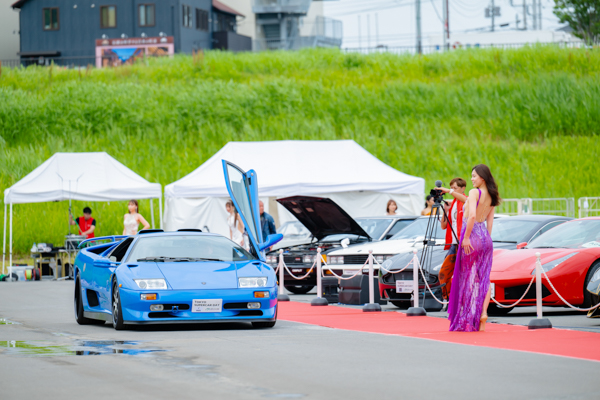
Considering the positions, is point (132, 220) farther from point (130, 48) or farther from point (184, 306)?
point (130, 48)

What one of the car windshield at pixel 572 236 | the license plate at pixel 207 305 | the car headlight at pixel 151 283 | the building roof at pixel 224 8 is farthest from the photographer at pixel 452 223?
the building roof at pixel 224 8

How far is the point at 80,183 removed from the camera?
2491 cm

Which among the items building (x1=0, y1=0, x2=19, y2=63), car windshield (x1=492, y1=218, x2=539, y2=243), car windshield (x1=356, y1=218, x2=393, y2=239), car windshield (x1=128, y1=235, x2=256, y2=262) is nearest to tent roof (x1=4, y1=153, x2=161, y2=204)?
car windshield (x1=356, y1=218, x2=393, y2=239)

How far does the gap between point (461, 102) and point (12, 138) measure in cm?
2223

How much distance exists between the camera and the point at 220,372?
287 inches

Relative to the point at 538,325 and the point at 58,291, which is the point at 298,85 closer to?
the point at 58,291

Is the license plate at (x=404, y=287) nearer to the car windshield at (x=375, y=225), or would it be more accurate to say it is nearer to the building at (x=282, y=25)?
the car windshield at (x=375, y=225)

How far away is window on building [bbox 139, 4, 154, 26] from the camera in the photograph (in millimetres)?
59219

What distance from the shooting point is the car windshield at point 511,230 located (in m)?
14.9

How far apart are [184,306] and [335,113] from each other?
3408cm

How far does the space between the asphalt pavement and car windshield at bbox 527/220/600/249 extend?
2409 millimetres

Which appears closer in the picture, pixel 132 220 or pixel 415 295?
pixel 415 295

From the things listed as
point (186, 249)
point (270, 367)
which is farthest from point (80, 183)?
point (270, 367)

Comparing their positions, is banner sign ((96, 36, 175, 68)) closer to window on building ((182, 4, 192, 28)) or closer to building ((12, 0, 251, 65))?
building ((12, 0, 251, 65))
